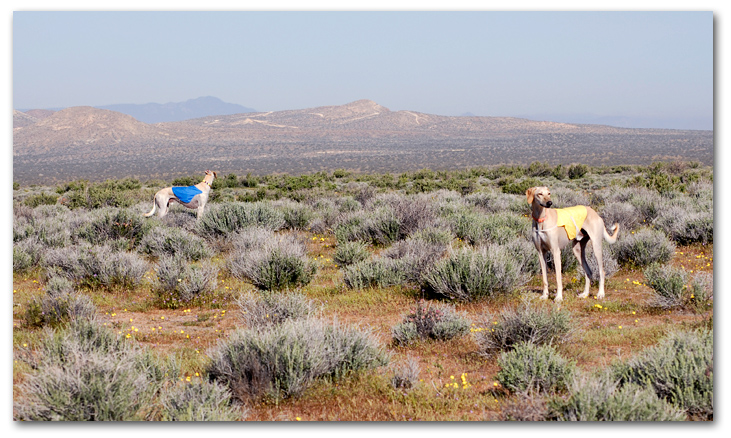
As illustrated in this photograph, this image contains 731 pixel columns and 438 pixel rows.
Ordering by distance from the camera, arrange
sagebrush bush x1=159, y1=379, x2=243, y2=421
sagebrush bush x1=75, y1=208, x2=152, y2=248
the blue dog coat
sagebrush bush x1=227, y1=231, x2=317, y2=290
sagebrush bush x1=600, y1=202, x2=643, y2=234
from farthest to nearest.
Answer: the blue dog coat < sagebrush bush x1=600, y1=202, x2=643, y2=234 < sagebrush bush x1=75, y1=208, x2=152, y2=248 < sagebrush bush x1=227, y1=231, x2=317, y2=290 < sagebrush bush x1=159, y1=379, x2=243, y2=421

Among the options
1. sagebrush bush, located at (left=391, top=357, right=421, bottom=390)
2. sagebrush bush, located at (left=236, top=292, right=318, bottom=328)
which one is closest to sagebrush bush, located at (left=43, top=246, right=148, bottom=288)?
sagebrush bush, located at (left=236, top=292, right=318, bottom=328)

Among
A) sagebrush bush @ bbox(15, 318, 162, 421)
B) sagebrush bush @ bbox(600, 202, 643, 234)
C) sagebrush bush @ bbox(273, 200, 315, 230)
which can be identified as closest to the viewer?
sagebrush bush @ bbox(15, 318, 162, 421)

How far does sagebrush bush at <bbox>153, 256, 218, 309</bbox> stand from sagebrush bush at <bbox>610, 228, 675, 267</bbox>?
6.53 meters

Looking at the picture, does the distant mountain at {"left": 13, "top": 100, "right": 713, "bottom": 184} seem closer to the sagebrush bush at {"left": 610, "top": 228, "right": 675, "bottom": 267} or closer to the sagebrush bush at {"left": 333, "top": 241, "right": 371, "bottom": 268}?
the sagebrush bush at {"left": 610, "top": 228, "right": 675, "bottom": 267}


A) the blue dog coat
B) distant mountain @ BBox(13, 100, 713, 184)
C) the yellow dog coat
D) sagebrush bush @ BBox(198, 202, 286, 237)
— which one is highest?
distant mountain @ BBox(13, 100, 713, 184)

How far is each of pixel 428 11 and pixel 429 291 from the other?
12.5 feet

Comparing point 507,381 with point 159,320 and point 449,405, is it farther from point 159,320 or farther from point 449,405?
point 159,320

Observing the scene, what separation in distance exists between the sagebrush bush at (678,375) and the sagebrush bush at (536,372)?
Answer: 385mm

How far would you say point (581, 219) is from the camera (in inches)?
274

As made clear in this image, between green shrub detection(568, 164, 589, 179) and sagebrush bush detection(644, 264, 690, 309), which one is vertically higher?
green shrub detection(568, 164, 589, 179)

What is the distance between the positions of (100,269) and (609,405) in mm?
7231

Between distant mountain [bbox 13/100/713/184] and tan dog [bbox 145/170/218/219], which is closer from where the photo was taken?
tan dog [bbox 145/170/218/219]

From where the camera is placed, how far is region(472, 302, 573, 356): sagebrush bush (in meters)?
5.06
